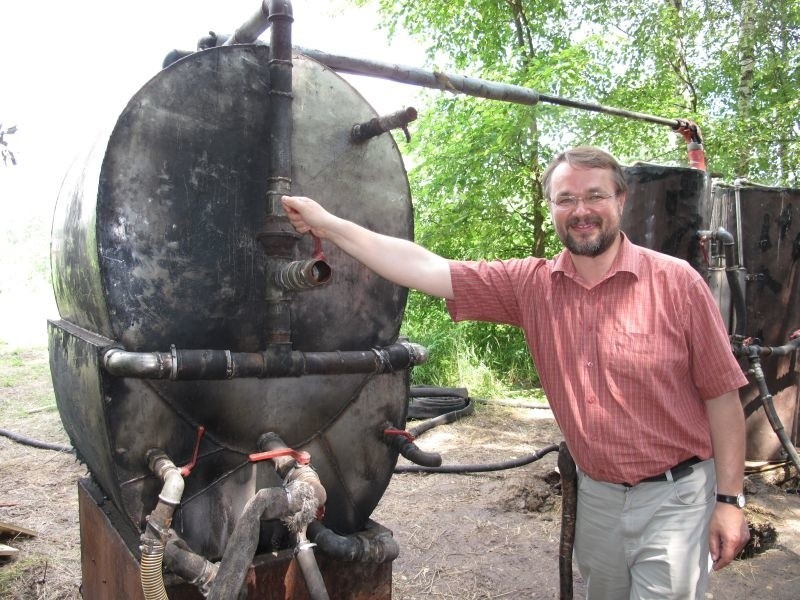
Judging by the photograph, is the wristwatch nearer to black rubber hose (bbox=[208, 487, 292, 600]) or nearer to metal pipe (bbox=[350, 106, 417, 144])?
black rubber hose (bbox=[208, 487, 292, 600])

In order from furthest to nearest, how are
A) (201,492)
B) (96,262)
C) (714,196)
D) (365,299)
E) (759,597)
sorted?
(714,196), (759,597), (365,299), (201,492), (96,262)

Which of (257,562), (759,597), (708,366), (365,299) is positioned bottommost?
(759,597)

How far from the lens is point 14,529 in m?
A: 3.62

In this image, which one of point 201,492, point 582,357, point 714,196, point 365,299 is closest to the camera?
point 201,492

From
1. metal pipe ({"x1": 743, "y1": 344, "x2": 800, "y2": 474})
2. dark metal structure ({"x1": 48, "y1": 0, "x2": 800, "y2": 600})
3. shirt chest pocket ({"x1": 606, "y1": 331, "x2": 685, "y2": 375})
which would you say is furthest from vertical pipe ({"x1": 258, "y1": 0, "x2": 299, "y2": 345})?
metal pipe ({"x1": 743, "y1": 344, "x2": 800, "y2": 474})

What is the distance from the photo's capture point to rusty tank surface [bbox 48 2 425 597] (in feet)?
5.90

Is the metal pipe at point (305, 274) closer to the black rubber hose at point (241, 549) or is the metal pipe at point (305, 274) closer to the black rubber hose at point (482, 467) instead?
the black rubber hose at point (241, 549)

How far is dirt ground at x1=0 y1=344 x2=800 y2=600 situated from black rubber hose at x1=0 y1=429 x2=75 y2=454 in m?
0.06

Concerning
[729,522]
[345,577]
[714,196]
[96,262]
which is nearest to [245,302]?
[96,262]

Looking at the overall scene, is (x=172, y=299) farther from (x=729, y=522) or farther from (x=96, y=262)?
(x=729, y=522)

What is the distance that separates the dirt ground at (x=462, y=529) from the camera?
3.34 metres

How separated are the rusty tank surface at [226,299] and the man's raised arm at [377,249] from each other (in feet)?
0.18

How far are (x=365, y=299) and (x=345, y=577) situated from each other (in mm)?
974

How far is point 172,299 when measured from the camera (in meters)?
1.88
